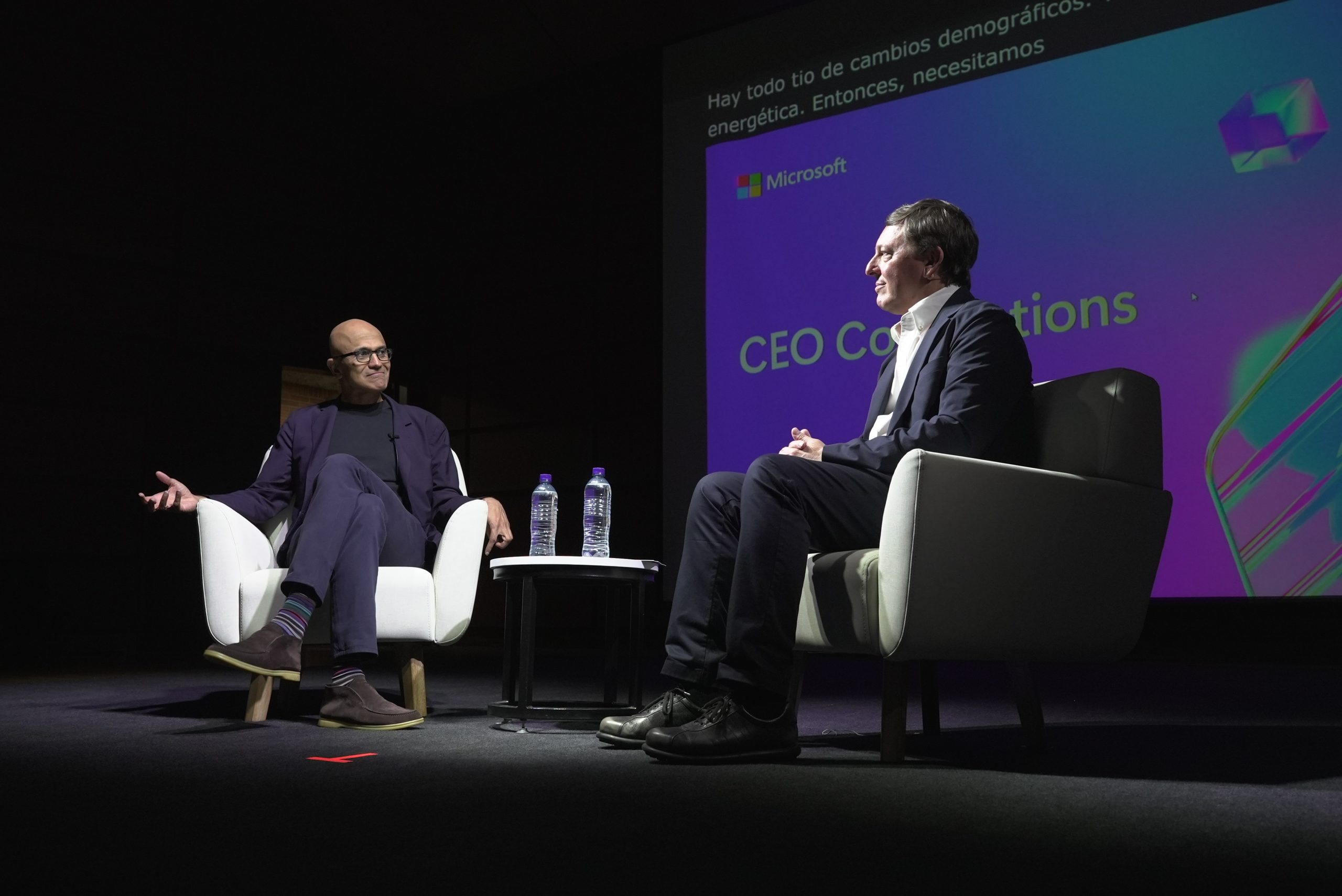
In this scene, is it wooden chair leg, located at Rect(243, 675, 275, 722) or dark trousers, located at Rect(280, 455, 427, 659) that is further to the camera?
wooden chair leg, located at Rect(243, 675, 275, 722)

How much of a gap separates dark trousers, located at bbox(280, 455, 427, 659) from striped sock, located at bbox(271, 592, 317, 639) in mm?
20

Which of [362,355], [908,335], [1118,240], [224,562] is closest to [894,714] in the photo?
[908,335]

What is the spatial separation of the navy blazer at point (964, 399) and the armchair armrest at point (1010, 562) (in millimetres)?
104

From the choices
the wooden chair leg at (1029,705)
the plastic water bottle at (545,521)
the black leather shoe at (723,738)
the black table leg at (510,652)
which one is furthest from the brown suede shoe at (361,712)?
the wooden chair leg at (1029,705)

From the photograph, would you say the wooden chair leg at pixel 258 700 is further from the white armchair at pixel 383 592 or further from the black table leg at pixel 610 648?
the black table leg at pixel 610 648

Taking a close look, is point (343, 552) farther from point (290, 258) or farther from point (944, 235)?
point (290, 258)

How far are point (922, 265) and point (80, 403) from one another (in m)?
4.83

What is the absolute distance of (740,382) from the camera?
5203 mm

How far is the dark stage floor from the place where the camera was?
3.54 feet

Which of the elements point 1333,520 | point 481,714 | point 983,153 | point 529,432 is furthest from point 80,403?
point 1333,520

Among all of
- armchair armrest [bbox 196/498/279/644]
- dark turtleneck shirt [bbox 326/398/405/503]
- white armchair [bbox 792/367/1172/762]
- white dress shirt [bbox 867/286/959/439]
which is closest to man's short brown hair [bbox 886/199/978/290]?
white dress shirt [bbox 867/286/959/439]

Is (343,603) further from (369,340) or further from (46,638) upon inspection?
(46,638)

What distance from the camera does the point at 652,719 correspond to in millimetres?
1993

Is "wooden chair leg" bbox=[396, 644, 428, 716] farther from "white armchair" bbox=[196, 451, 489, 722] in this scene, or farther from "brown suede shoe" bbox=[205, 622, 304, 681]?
"brown suede shoe" bbox=[205, 622, 304, 681]
